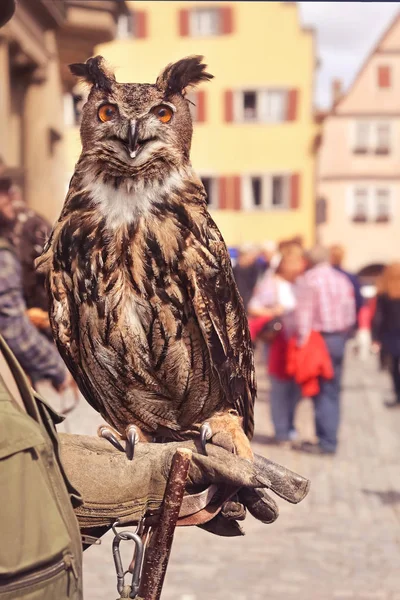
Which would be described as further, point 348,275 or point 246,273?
point 246,273

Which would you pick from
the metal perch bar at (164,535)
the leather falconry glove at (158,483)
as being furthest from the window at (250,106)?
the metal perch bar at (164,535)

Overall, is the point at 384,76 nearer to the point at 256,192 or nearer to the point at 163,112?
the point at 256,192

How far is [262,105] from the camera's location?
35.5m

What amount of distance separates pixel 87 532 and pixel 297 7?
32.9 metres

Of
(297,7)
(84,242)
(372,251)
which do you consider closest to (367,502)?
(84,242)

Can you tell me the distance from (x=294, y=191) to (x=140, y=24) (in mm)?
7122

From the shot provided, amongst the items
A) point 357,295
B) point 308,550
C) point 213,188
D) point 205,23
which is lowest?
point 213,188

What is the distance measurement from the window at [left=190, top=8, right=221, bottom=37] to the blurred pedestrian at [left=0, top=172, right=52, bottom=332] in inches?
1138

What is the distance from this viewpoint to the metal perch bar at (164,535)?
2252 mm

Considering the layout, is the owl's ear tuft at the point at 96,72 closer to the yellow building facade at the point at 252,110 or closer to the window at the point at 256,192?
the yellow building facade at the point at 252,110

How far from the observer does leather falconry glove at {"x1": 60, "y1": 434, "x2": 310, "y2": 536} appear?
8.17ft

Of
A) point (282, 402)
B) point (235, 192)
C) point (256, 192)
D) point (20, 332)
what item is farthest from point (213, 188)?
point (20, 332)

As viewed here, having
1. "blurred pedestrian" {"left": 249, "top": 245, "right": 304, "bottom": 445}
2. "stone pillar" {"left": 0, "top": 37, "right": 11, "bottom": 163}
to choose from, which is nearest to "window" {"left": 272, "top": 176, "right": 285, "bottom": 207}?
"stone pillar" {"left": 0, "top": 37, "right": 11, "bottom": 163}

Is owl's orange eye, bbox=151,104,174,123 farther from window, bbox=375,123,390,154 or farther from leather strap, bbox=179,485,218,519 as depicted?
window, bbox=375,123,390,154
